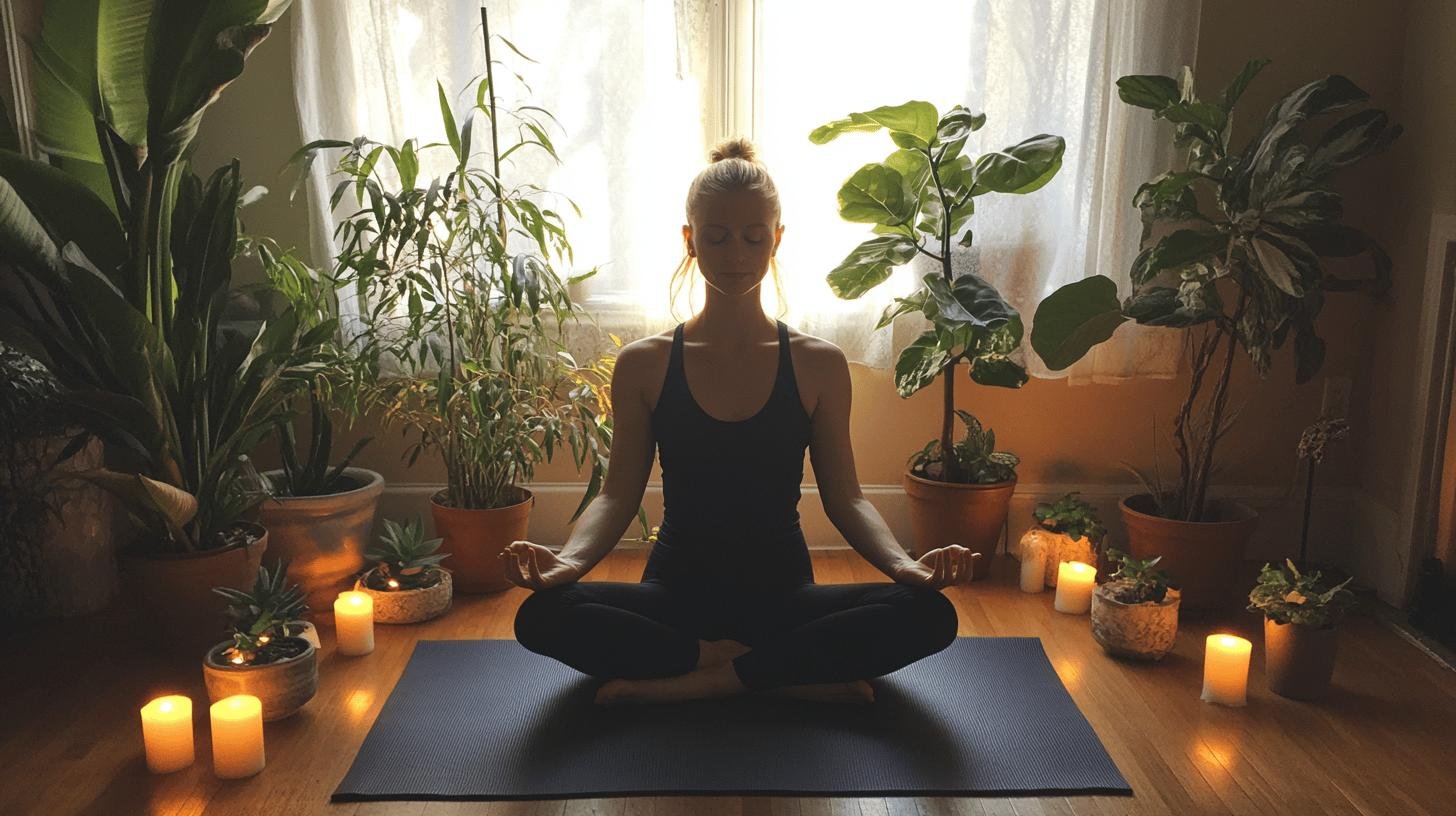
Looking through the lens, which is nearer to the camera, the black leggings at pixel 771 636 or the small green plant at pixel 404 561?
the black leggings at pixel 771 636

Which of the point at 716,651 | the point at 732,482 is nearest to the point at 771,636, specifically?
the point at 716,651

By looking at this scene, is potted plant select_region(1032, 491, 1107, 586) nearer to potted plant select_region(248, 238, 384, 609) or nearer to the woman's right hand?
the woman's right hand

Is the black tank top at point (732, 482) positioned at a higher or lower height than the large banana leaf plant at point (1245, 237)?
lower

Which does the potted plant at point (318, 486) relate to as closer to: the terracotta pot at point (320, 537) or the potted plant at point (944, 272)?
the terracotta pot at point (320, 537)

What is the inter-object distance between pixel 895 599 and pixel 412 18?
76.8 inches

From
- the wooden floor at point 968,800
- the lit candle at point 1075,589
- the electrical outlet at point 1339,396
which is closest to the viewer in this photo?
the wooden floor at point 968,800

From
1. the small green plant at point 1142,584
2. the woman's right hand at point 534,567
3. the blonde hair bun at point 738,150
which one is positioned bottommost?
the small green plant at point 1142,584

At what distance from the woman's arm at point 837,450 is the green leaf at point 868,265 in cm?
49

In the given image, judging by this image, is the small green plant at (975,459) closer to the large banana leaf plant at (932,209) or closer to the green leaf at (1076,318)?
the large banana leaf plant at (932,209)

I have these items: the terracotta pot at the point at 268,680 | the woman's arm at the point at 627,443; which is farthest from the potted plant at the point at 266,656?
the woman's arm at the point at 627,443

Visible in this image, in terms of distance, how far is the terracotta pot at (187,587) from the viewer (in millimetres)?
2510

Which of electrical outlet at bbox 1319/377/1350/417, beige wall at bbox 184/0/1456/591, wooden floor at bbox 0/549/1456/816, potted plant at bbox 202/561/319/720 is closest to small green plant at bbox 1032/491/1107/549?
wooden floor at bbox 0/549/1456/816

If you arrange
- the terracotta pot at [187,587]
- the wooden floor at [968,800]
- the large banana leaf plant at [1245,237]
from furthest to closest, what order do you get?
the large banana leaf plant at [1245,237] → the terracotta pot at [187,587] → the wooden floor at [968,800]

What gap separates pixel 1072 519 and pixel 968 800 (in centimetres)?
117
